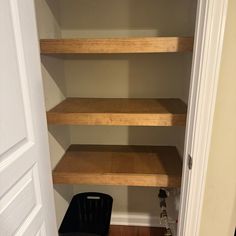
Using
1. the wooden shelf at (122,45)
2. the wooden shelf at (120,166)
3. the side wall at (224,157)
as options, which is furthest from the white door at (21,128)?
the side wall at (224,157)

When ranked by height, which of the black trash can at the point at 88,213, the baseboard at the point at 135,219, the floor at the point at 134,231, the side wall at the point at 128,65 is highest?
the side wall at the point at 128,65

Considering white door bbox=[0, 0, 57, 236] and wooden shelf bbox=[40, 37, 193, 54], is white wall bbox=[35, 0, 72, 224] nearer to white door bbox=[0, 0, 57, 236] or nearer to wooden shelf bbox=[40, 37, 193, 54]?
wooden shelf bbox=[40, 37, 193, 54]

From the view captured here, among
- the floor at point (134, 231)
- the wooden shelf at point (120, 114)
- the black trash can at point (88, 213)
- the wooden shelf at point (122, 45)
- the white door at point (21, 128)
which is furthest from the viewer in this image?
the floor at point (134, 231)

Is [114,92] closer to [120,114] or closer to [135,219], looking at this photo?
[120,114]

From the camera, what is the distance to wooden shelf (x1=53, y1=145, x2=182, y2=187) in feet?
3.89

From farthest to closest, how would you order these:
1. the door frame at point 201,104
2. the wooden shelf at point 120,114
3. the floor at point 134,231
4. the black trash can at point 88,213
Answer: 1. the floor at point 134,231
2. the black trash can at point 88,213
3. the wooden shelf at point 120,114
4. the door frame at point 201,104

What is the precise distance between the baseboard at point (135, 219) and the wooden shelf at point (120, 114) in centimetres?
103

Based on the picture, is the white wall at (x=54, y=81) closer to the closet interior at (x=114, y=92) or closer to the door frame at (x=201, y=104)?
the closet interior at (x=114, y=92)

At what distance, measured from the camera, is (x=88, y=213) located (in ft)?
5.34

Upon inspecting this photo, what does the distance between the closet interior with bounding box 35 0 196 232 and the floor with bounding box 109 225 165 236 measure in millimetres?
207

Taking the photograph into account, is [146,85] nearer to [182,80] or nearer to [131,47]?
[182,80]

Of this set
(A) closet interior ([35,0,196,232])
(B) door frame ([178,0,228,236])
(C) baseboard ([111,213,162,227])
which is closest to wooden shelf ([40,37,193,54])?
(A) closet interior ([35,0,196,232])

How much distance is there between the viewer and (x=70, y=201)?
5.40 feet

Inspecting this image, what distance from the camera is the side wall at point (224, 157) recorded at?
85 cm
